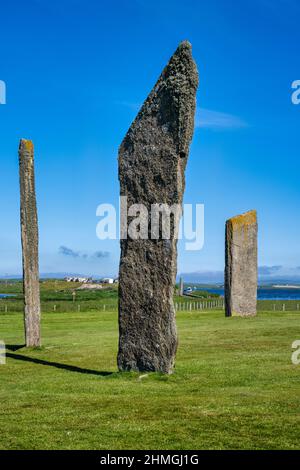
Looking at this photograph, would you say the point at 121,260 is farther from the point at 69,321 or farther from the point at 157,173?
the point at 69,321

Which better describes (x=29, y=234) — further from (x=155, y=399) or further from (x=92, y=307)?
(x=92, y=307)

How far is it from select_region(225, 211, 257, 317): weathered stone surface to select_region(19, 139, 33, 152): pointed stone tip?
14.2 m

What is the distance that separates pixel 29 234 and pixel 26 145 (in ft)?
8.82

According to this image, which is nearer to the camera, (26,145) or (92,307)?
(26,145)

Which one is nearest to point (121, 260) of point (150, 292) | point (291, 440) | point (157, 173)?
point (150, 292)

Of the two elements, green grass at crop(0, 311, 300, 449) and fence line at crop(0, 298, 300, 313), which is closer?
green grass at crop(0, 311, 300, 449)

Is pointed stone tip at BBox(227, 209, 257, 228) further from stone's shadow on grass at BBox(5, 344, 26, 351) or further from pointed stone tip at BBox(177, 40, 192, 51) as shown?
pointed stone tip at BBox(177, 40, 192, 51)

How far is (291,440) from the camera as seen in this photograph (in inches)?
319

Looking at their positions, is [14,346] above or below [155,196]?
below

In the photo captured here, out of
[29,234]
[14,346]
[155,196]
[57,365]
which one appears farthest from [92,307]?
[155,196]

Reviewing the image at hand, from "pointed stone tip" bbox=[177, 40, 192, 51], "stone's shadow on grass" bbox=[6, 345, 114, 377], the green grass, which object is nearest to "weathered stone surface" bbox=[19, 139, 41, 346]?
the green grass

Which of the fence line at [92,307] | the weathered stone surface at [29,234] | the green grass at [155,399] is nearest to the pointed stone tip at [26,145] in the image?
the weathered stone surface at [29,234]

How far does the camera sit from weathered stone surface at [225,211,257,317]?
3084cm

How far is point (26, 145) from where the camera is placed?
19.3 meters
